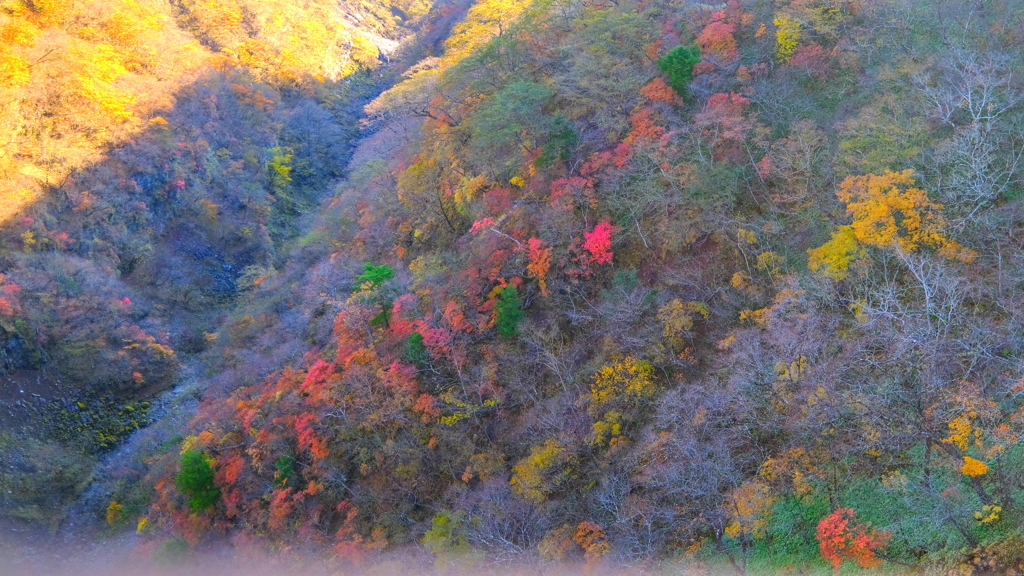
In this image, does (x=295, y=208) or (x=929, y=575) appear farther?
(x=295, y=208)

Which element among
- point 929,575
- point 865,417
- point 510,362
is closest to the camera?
point 929,575

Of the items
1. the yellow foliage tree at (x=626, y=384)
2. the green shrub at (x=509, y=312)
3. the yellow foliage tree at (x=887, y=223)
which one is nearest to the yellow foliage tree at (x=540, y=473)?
the yellow foliage tree at (x=626, y=384)

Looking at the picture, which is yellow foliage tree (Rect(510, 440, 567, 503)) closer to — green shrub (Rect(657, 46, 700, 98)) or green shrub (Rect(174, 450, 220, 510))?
green shrub (Rect(174, 450, 220, 510))

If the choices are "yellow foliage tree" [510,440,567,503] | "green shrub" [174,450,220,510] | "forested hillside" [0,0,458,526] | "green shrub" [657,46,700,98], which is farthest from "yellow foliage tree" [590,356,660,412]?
"forested hillside" [0,0,458,526]

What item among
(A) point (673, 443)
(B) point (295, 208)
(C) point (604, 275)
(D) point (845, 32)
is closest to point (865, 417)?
(A) point (673, 443)

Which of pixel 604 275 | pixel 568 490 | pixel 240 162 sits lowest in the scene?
pixel 568 490

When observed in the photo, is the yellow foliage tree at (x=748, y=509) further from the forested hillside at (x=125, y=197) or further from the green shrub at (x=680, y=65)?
the forested hillside at (x=125, y=197)

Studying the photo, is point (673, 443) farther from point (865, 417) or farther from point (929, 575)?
point (929, 575)
